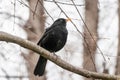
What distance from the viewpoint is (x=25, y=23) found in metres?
9.30

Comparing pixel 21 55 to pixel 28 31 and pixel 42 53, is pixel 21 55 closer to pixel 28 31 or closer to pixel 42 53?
pixel 28 31

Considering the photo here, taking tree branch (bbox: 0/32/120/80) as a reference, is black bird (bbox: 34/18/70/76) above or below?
below

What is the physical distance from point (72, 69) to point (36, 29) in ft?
15.0

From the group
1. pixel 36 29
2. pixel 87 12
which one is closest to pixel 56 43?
pixel 36 29

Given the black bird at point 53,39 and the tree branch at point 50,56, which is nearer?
the tree branch at point 50,56

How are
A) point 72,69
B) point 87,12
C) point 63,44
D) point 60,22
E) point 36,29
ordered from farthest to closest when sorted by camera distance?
point 87,12
point 36,29
point 60,22
point 63,44
point 72,69

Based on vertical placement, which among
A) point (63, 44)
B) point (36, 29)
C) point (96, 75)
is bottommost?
point (36, 29)

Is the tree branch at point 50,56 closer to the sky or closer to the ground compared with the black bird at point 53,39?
→ closer to the sky

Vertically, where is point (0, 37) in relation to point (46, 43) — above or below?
above

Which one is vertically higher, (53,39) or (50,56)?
(50,56)

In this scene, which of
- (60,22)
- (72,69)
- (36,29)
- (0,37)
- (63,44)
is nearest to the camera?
(0,37)

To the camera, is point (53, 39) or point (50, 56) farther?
point (53, 39)

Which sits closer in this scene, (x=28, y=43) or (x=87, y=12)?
(x=28, y=43)

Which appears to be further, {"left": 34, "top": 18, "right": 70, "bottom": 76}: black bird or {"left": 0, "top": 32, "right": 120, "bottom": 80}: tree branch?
{"left": 34, "top": 18, "right": 70, "bottom": 76}: black bird
